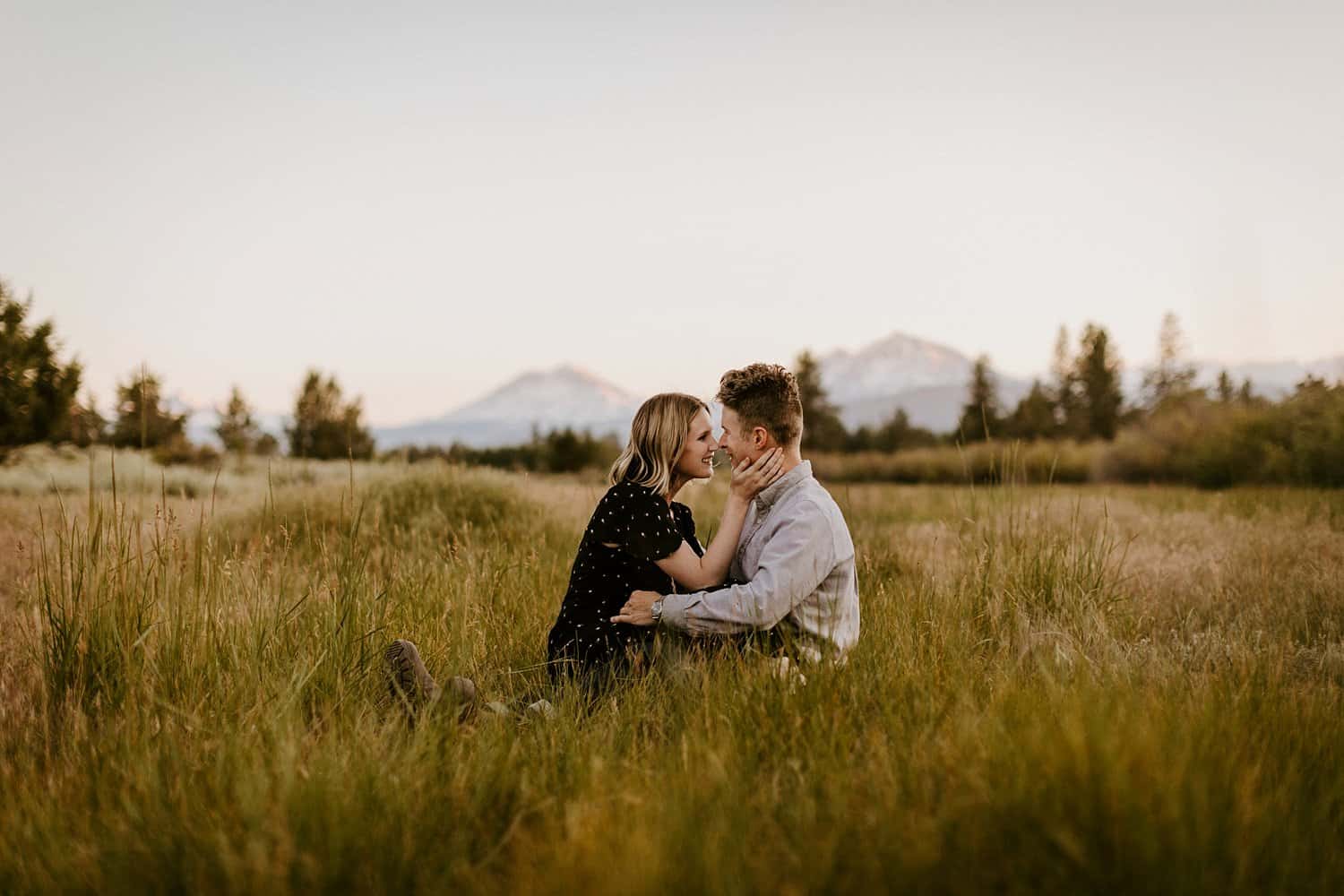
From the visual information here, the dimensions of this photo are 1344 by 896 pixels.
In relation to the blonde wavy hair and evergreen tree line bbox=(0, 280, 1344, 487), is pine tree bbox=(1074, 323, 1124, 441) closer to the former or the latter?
evergreen tree line bbox=(0, 280, 1344, 487)

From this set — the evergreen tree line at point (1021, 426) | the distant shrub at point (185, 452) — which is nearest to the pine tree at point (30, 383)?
the evergreen tree line at point (1021, 426)

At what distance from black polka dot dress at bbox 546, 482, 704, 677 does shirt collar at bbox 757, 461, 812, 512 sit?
422 mm

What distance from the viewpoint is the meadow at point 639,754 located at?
1.85 meters

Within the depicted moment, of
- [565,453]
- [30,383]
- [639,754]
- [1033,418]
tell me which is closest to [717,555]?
[639,754]

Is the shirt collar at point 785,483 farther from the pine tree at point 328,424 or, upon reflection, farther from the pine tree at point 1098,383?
the pine tree at point 1098,383

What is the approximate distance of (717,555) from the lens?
3.71 m

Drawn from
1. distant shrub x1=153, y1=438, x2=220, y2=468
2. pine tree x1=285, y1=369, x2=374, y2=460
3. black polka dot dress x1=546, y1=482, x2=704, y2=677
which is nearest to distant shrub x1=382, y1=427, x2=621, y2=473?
pine tree x1=285, y1=369, x2=374, y2=460

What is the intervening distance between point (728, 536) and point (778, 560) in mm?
300

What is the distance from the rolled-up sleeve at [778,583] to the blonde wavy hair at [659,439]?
63 cm

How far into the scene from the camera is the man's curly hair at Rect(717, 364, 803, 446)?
3.70 m

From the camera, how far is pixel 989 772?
213cm

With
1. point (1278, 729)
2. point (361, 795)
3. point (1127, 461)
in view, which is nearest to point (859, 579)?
point (1278, 729)

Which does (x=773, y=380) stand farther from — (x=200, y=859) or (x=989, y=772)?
(x=200, y=859)

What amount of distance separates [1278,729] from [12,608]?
6.47m
